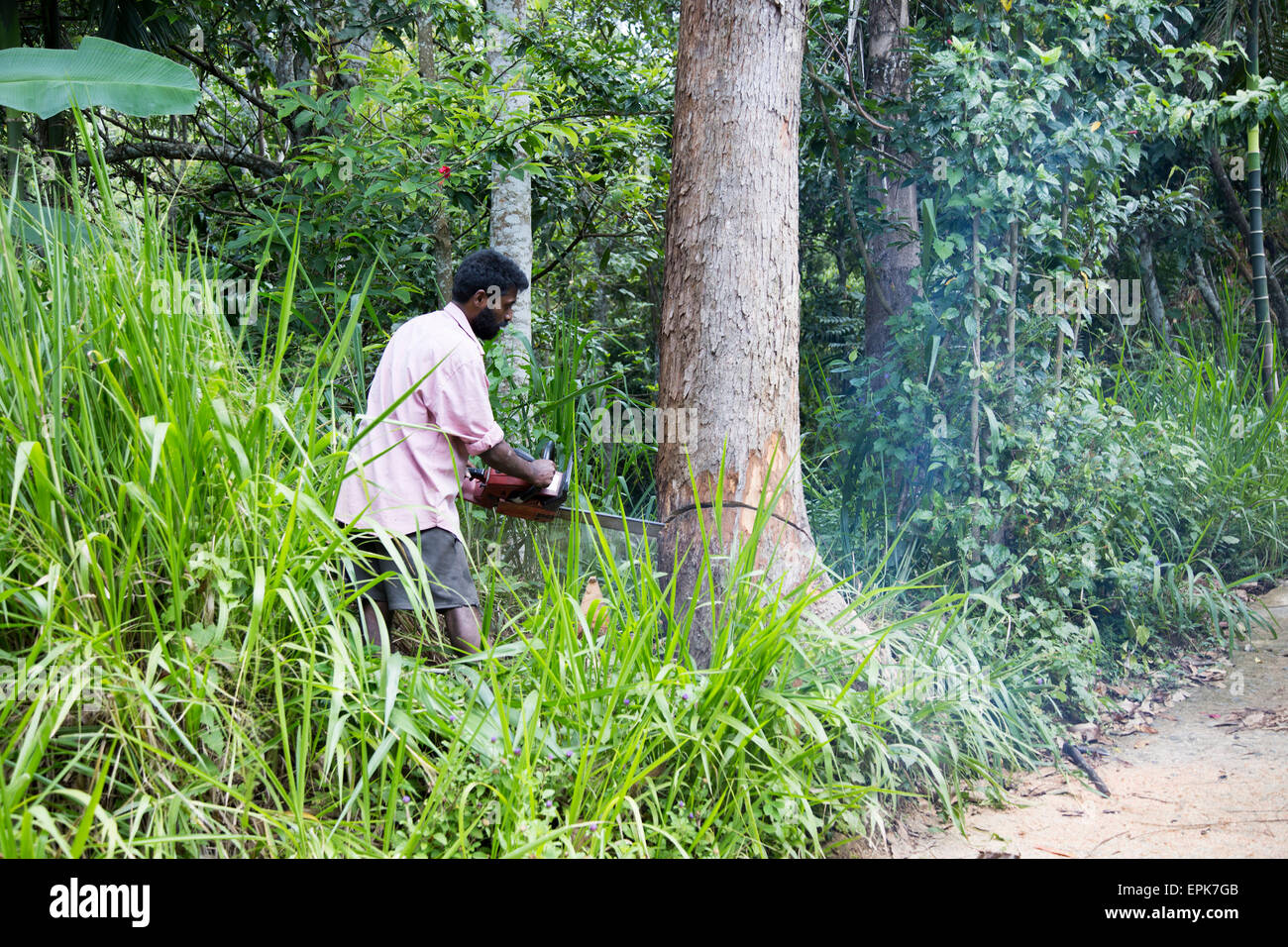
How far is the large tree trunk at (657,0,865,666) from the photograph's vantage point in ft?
10.1

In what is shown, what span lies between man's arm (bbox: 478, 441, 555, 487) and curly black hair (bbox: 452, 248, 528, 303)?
54 centimetres

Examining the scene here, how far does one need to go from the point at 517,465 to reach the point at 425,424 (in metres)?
0.35

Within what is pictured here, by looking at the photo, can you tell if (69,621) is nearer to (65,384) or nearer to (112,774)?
(112,774)

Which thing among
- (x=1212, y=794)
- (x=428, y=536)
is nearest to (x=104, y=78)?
(x=428, y=536)

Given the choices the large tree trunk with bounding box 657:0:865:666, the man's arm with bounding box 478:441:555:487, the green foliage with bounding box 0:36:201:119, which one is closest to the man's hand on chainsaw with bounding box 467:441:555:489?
the man's arm with bounding box 478:441:555:487

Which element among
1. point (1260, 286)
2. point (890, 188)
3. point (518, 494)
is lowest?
point (518, 494)

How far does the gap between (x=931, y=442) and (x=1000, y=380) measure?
40 cm

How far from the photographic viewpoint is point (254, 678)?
2133 millimetres

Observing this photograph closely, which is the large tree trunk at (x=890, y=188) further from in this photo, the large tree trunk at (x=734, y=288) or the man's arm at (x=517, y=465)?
the man's arm at (x=517, y=465)

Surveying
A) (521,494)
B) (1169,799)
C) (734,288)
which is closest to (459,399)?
(521,494)

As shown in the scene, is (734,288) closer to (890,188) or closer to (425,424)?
(425,424)

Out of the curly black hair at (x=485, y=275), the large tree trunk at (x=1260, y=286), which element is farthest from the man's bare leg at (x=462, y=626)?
the large tree trunk at (x=1260, y=286)

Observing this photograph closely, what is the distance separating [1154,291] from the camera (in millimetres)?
7465

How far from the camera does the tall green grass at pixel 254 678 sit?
1947 mm
